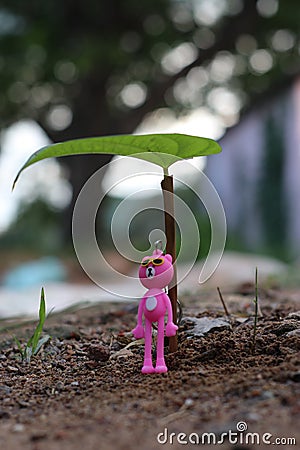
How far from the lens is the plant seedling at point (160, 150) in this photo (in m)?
0.98

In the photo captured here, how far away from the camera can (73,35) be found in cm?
657

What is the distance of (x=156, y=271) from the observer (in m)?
1.08

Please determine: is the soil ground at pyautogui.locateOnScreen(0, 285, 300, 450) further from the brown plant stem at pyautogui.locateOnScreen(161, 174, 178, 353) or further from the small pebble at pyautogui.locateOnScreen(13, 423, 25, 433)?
the brown plant stem at pyautogui.locateOnScreen(161, 174, 178, 353)

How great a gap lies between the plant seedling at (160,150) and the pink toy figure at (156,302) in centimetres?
3

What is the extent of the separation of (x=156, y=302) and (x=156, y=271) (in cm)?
6

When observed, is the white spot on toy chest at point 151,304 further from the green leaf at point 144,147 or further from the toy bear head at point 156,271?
the green leaf at point 144,147

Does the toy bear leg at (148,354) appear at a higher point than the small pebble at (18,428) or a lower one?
higher

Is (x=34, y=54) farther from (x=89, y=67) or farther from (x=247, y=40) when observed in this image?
(x=247, y=40)

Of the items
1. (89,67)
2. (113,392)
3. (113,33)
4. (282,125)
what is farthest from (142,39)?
(113,392)

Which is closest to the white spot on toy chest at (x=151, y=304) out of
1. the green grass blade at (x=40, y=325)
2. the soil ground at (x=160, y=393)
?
the soil ground at (x=160, y=393)

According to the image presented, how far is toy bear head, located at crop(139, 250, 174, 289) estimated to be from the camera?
108cm

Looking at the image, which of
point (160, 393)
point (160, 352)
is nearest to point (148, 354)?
point (160, 352)

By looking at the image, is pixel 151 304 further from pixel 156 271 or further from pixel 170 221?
pixel 170 221

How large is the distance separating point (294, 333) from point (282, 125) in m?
7.68
